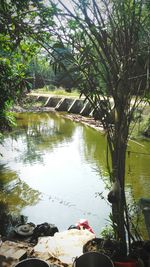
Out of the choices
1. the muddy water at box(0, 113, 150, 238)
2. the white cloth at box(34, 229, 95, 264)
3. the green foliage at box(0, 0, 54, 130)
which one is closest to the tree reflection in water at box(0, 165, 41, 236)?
the muddy water at box(0, 113, 150, 238)

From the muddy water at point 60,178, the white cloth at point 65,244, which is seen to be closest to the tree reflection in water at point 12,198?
the muddy water at point 60,178

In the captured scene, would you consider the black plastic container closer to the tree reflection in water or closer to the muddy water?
the muddy water

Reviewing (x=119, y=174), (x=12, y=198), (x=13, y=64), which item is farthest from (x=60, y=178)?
(x=119, y=174)

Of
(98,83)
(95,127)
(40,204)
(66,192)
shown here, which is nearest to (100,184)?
(66,192)

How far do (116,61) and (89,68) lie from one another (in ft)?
0.80

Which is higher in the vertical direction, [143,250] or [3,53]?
[3,53]

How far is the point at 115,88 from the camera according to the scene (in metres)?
2.87

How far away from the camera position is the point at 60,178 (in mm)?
7441

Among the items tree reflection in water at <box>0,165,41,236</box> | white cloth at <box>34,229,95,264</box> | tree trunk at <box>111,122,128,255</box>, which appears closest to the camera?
tree trunk at <box>111,122,128,255</box>

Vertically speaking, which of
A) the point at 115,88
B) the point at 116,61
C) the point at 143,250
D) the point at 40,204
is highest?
the point at 116,61

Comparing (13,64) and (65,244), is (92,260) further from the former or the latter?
(13,64)

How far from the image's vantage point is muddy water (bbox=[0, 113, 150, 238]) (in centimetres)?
552

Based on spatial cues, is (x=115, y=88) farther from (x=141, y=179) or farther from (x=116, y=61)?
(x=141, y=179)

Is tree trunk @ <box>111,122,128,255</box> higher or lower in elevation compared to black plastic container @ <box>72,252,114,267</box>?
higher
